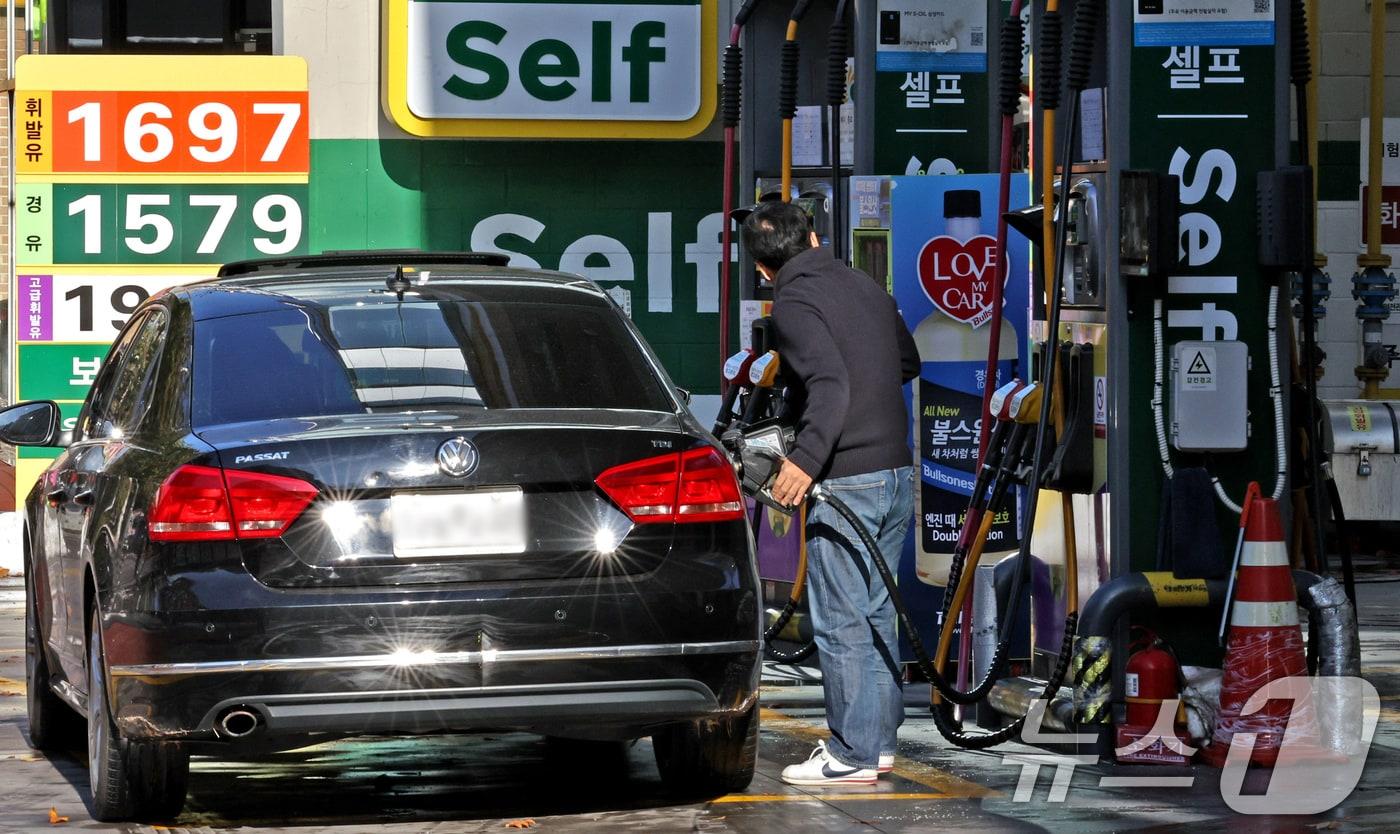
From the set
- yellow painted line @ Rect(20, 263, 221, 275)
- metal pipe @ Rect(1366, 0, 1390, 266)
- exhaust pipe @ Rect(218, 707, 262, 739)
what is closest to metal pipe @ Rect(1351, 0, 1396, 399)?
metal pipe @ Rect(1366, 0, 1390, 266)

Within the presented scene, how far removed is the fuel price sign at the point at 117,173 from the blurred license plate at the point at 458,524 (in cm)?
887

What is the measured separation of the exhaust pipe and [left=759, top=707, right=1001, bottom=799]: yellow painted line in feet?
6.84

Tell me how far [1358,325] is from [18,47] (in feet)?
32.4

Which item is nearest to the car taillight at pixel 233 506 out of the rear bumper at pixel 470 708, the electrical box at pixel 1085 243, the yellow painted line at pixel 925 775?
the rear bumper at pixel 470 708

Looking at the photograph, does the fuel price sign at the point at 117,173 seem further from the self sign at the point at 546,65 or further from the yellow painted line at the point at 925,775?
the yellow painted line at the point at 925,775

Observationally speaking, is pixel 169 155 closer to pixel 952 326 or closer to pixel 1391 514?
pixel 952 326

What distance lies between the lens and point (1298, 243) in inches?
294

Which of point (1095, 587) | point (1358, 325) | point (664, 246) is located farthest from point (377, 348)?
point (1358, 325)

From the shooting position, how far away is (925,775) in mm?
7312

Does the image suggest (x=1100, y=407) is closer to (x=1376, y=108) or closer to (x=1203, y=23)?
(x=1203, y=23)

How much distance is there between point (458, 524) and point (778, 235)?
1636mm

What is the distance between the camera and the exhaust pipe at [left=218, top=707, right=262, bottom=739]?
5.98 meters

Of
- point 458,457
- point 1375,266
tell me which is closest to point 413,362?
point 458,457

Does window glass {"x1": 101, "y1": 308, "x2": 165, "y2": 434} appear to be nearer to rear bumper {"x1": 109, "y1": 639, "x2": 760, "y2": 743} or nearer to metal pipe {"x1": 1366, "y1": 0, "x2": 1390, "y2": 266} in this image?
rear bumper {"x1": 109, "y1": 639, "x2": 760, "y2": 743}
